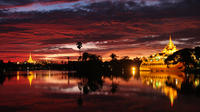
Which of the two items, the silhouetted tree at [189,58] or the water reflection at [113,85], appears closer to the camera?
the water reflection at [113,85]

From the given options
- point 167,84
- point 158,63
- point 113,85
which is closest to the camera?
point 167,84

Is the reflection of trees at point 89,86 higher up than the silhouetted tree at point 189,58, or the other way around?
the silhouetted tree at point 189,58

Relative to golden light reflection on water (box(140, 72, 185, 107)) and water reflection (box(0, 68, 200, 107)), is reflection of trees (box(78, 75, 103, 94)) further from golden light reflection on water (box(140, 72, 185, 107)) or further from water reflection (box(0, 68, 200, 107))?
golden light reflection on water (box(140, 72, 185, 107))

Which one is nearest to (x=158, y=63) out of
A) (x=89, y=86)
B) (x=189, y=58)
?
(x=189, y=58)

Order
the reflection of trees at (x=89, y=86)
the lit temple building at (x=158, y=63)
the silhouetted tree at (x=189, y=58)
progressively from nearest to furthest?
1. the reflection of trees at (x=89, y=86)
2. the silhouetted tree at (x=189, y=58)
3. the lit temple building at (x=158, y=63)

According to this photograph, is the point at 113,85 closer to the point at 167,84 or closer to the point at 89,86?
the point at 89,86

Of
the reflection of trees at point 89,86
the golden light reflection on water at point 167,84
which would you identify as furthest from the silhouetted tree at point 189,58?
the reflection of trees at point 89,86

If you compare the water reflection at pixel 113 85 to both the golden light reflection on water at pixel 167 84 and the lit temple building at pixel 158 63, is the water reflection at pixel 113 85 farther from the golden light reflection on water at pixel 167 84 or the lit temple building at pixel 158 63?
the lit temple building at pixel 158 63

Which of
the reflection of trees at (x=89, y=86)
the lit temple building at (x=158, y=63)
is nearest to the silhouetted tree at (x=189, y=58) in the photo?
the lit temple building at (x=158, y=63)

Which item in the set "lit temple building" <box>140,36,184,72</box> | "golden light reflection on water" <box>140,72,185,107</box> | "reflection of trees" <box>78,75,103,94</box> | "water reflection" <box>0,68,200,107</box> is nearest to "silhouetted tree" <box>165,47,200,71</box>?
"lit temple building" <box>140,36,184,72</box>

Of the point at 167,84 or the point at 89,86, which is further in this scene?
the point at 167,84

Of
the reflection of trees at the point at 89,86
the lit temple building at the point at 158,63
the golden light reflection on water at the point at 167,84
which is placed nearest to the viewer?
the golden light reflection on water at the point at 167,84

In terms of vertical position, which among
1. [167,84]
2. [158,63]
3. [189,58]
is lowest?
[167,84]

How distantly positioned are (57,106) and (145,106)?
8.65m
